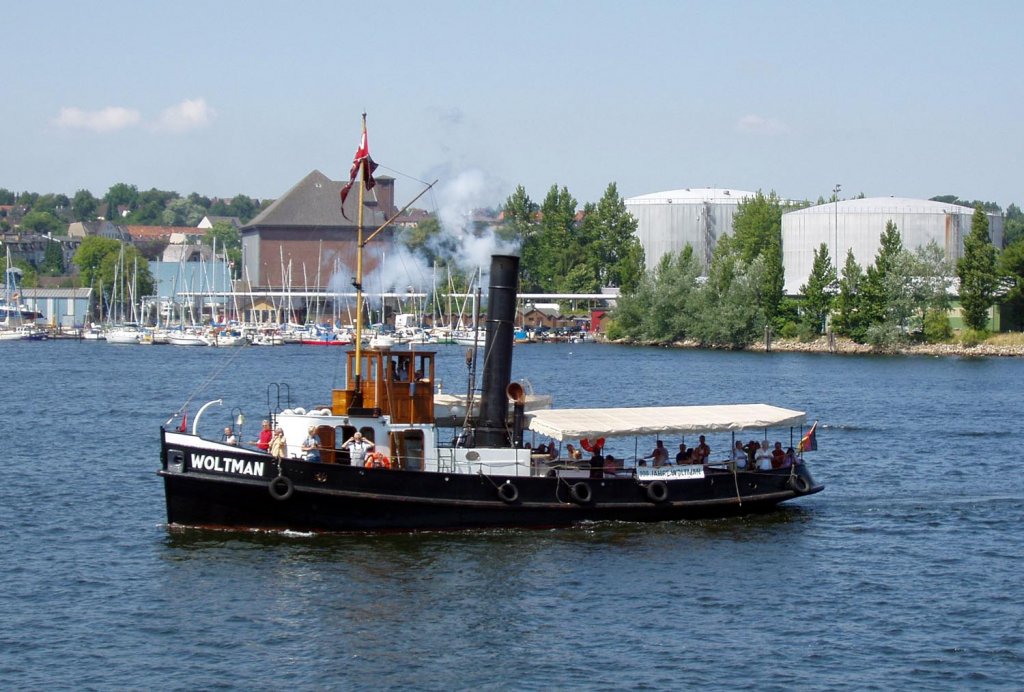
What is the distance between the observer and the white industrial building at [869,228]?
143 meters

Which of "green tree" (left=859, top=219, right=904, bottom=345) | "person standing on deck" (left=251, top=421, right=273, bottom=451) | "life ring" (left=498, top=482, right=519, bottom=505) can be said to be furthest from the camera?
"green tree" (left=859, top=219, right=904, bottom=345)

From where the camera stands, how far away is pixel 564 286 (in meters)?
176

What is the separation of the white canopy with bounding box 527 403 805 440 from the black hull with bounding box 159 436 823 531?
1354mm

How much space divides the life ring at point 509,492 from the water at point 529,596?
0.87 metres

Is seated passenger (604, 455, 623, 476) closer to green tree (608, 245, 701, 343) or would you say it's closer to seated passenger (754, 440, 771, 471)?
seated passenger (754, 440, 771, 471)

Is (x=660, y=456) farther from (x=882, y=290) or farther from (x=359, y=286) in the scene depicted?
(x=882, y=290)

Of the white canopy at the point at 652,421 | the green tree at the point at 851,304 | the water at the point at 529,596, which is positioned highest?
the green tree at the point at 851,304

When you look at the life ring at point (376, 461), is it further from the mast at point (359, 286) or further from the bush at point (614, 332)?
the bush at point (614, 332)

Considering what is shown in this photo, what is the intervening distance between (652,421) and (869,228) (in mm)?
115847

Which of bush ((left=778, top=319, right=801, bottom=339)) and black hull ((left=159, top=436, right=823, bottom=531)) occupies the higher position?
bush ((left=778, top=319, right=801, bottom=339))

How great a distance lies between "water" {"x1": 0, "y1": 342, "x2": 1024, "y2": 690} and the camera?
23422 millimetres

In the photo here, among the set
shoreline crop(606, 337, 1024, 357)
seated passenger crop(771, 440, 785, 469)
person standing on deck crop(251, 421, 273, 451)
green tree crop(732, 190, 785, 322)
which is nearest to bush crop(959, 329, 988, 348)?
shoreline crop(606, 337, 1024, 357)

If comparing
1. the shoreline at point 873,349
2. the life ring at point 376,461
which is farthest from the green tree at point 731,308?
the life ring at point 376,461

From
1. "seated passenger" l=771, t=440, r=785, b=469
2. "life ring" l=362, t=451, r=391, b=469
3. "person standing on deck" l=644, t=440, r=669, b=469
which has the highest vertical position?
"life ring" l=362, t=451, r=391, b=469
